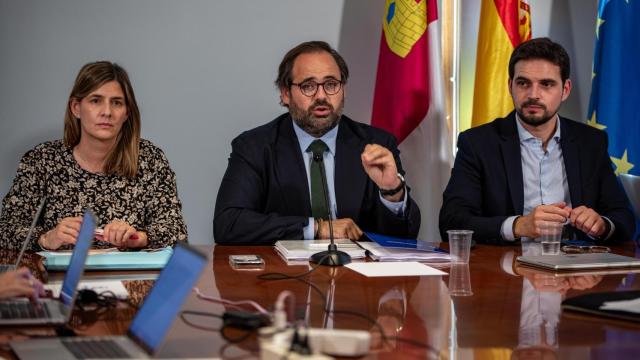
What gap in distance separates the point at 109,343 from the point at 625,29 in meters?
3.31

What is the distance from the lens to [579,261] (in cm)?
234

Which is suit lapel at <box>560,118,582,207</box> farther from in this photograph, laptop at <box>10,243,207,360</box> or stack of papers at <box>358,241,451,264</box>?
laptop at <box>10,243,207,360</box>

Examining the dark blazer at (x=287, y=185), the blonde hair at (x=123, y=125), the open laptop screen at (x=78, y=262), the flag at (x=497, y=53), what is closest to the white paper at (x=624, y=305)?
the open laptop screen at (x=78, y=262)

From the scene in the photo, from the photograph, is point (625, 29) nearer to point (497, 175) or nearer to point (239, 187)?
point (497, 175)

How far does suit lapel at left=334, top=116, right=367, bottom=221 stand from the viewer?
3137mm

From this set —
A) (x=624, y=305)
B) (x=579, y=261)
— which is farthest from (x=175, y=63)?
(x=624, y=305)

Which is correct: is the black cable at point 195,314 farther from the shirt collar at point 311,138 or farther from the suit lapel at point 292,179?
the shirt collar at point 311,138

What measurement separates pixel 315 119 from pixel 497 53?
1.28 metres

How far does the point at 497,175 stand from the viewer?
10.8 ft

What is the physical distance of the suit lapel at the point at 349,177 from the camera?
314 cm

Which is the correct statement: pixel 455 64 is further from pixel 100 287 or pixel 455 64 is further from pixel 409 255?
pixel 100 287

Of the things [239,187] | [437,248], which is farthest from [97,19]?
[437,248]

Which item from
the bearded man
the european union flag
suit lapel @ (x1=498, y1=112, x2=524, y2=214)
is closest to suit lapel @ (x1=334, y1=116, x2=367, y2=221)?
the bearded man

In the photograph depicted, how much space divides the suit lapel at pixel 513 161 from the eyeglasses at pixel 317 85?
2.39 feet
